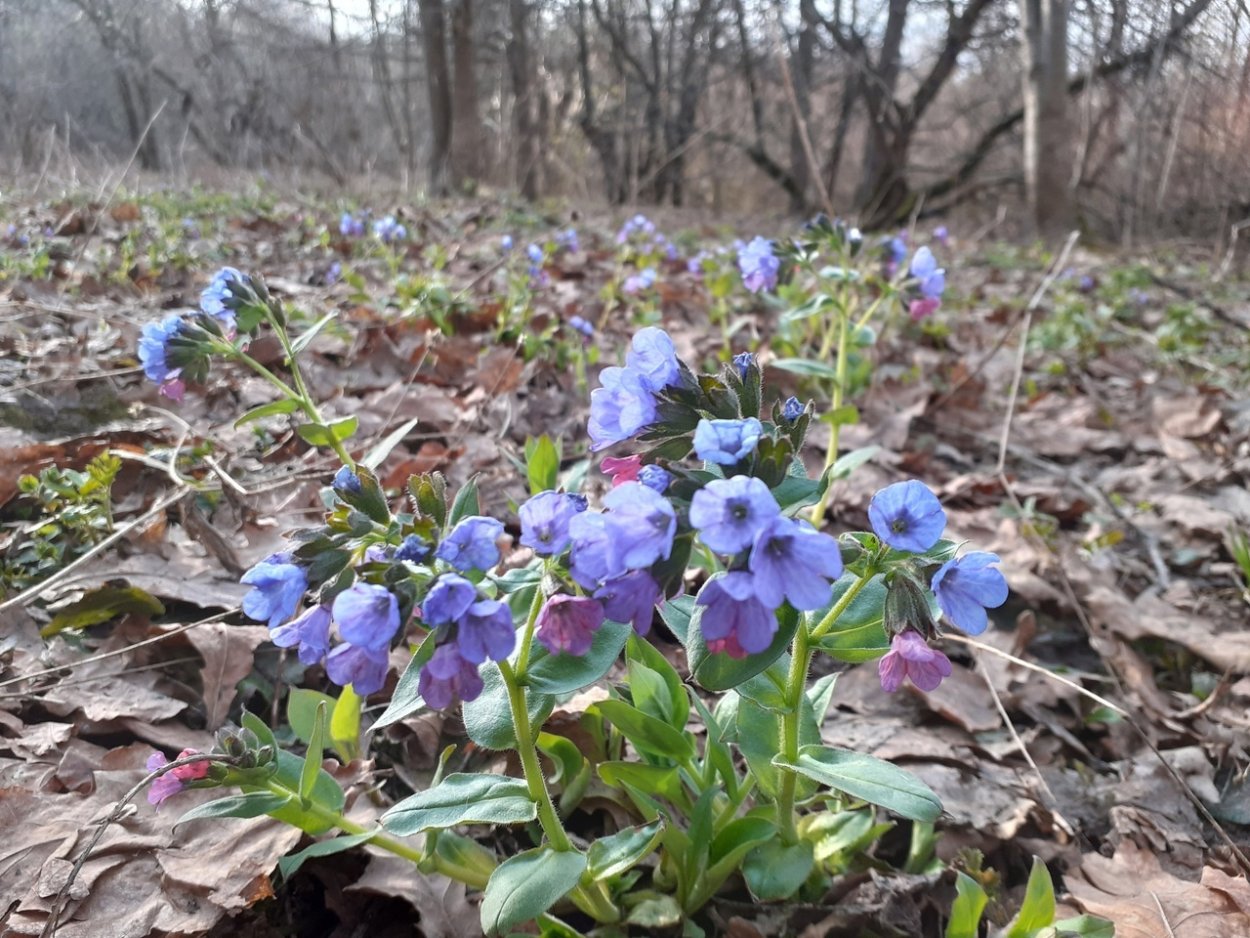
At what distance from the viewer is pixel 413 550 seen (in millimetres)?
1032

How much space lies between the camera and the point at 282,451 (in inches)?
112

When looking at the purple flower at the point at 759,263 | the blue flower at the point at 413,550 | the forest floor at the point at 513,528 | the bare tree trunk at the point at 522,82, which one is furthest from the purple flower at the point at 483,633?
the bare tree trunk at the point at 522,82

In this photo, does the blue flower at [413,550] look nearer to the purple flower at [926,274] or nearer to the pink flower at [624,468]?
the pink flower at [624,468]

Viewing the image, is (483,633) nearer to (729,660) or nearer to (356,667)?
(356,667)

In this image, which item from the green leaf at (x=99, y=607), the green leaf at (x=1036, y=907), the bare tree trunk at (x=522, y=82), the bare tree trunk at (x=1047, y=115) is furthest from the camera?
the bare tree trunk at (x=522, y=82)

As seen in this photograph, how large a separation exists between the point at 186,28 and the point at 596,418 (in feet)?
61.4

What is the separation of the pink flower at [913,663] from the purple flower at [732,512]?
320 mm

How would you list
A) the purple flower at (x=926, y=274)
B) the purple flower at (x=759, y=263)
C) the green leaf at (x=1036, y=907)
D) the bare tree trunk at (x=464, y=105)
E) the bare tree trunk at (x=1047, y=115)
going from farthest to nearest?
the bare tree trunk at (x=464, y=105) < the bare tree trunk at (x=1047, y=115) < the purple flower at (x=759, y=263) < the purple flower at (x=926, y=274) < the green leaf at (x=1036, y=907)

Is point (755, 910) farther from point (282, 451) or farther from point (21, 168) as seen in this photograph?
point (21, 168)

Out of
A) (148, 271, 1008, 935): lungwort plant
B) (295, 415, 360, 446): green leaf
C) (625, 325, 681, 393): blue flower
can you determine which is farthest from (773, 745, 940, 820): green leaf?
(295, 415, 360, 446): green leaf

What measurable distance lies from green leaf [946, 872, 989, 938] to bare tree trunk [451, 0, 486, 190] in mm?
12918

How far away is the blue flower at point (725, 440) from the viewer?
976 mm

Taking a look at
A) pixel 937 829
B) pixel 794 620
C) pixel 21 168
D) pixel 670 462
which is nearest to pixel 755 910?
pixel 937 829

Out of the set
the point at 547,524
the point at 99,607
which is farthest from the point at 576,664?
the point at 99,607
